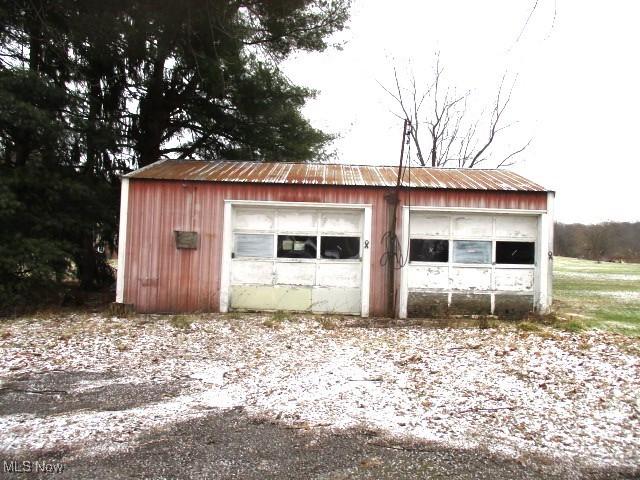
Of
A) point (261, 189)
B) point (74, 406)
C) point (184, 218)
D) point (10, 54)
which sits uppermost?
point (10, 54)

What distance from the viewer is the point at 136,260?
848cm

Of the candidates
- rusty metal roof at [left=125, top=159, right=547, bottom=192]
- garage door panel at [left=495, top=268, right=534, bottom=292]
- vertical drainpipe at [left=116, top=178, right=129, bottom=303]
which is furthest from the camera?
garage door panel at [left=495, top=268, right=534, bottom=292]

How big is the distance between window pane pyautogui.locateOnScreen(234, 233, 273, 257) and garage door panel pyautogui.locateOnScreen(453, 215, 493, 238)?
369 centimetres

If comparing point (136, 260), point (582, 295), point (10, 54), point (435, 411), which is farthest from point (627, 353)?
point (10, 54)

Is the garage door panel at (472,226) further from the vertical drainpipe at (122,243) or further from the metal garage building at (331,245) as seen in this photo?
the vertical drainpipe at (122,243)

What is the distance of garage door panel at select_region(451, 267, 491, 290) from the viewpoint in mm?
8711

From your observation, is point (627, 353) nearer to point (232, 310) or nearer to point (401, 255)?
point (401, 255)

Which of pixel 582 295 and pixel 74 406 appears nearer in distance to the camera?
pixel 74 406

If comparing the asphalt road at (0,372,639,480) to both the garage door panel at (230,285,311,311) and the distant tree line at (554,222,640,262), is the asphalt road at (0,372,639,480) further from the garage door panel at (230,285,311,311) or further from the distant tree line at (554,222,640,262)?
the distant tree line at (554,222,640,262)

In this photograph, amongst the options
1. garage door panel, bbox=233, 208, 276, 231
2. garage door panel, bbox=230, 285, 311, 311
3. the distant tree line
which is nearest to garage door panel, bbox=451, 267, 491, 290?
garage door panel, bbox=230, 285, 311, 311

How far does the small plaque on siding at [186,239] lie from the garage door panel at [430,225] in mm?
4240

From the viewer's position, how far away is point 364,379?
468cm

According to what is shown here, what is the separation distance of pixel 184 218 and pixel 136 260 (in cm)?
121

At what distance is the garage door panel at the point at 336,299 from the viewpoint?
8734 millimetres
